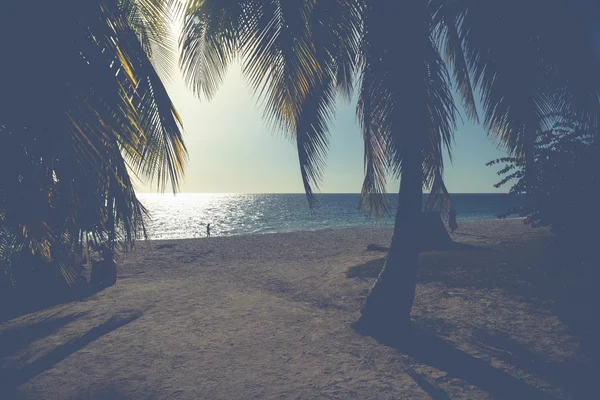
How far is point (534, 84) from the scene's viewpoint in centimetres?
408

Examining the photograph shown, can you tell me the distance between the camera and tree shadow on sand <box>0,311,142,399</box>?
418 centimetres

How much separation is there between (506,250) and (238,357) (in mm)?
8340

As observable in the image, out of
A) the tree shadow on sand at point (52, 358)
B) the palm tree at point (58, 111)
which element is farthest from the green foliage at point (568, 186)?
the tree shadow on sand at point (52, 358)

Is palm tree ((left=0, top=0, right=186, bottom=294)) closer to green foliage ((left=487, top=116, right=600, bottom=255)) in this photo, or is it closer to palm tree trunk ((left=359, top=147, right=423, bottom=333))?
palm tree trunk ((left=359, top=147, right=423, bottom=333))

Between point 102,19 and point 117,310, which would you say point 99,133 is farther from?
point 117,310

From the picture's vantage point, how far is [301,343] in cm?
522

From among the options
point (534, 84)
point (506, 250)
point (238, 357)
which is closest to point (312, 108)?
point (534, 84)

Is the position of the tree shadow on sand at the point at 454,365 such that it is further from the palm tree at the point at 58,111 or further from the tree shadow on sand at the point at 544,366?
the palm tree at the point at 58,111

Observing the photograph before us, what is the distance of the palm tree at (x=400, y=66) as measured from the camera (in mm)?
3652

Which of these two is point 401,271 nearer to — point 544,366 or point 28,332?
point 544,366

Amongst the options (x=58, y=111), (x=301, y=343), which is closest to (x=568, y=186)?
(x=301, y=343)

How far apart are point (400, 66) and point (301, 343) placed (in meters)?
4.20

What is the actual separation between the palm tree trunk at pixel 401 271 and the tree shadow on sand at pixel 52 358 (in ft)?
14.7

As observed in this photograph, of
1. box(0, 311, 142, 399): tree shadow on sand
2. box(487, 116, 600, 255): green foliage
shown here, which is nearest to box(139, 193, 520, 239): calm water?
box(487, 116, 600, 255): green foliage
